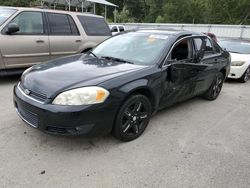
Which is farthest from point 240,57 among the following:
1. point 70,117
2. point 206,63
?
point 70,117

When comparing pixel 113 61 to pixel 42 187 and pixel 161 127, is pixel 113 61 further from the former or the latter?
pixel 42 187

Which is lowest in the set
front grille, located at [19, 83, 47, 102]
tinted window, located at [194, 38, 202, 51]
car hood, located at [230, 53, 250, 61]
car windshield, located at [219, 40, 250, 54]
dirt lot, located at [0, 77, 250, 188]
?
dirt lot, located at [0, 77, 250, 188]

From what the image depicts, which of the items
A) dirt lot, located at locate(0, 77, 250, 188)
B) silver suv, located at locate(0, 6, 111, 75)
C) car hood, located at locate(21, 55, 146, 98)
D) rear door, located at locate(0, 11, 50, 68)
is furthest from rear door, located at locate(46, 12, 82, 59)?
car hood, located at locate(21, 55, 146, 98)

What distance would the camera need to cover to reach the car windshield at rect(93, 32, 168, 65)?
3738 millimetres

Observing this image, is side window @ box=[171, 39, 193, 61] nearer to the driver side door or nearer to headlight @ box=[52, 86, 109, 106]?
the driver side door

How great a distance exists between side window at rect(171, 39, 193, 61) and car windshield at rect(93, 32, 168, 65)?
23 cm

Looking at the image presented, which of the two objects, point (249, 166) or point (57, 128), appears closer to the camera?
point (57, 128)

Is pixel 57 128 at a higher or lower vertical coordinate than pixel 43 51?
lower

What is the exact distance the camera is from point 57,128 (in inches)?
Result: 109

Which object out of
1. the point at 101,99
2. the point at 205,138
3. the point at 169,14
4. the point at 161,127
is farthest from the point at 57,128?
the point at 169,14

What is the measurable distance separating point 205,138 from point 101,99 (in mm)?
1839

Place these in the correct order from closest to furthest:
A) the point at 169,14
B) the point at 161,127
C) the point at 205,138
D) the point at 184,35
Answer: the point at 205,138
the point at 161,127
the point at 184,35
the point at 169,14

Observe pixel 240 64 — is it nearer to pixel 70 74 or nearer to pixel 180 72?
pixel 180 72

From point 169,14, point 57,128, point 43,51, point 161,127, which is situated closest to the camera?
point 57,128
